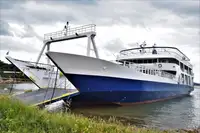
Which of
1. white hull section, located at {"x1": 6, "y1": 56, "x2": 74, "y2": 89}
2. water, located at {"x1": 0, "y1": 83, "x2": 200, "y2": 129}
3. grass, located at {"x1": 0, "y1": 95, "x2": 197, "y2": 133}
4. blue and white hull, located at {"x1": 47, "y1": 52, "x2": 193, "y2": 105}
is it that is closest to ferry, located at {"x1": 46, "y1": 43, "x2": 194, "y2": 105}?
blue and white hull, located at {"x1": 47, "y1": 52, "x2": 193, "y2": 105}

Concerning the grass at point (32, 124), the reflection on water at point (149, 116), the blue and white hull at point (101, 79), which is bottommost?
the reflection on water at point (149, 116)

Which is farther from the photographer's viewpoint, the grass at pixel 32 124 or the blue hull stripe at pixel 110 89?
the blue hull stripe at pixel 110 89

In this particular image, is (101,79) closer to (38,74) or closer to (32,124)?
(38,74)

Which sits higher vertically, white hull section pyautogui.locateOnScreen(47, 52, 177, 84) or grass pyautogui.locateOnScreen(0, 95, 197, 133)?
white hull section pyautogui.locateOnScreen(47, 52, 177, 84)

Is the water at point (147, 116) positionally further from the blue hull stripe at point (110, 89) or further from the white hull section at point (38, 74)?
the white hull section at point (38, 74)

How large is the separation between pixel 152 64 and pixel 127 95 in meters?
10.6

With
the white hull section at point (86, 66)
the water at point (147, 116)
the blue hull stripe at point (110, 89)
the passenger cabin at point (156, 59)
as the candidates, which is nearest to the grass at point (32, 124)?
the water at point (147, 116)

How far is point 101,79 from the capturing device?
1407 cm

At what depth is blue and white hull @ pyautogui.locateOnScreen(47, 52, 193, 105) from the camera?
1297cm

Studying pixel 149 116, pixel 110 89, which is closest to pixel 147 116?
pixel 149 116

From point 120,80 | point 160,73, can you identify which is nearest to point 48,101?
point 120,80

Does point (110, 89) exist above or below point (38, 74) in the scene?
below

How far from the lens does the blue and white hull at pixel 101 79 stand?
1297 centimetres

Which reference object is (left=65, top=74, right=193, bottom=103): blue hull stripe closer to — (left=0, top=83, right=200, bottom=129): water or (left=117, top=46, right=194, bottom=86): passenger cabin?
(left=0, top=83, right=200, bottom=129): water
